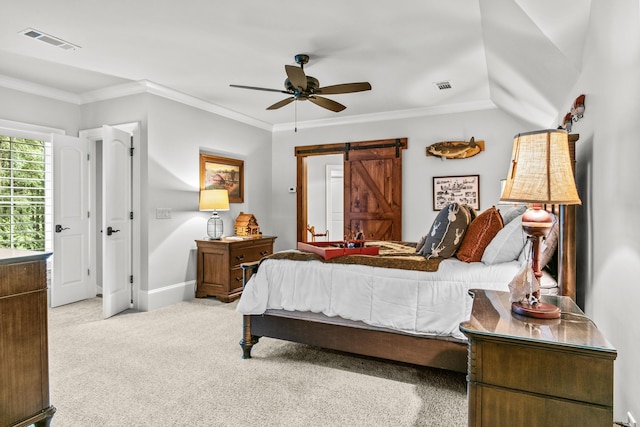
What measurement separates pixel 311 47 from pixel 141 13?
4.47 feet

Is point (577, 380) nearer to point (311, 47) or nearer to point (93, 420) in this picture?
point (93, 420)

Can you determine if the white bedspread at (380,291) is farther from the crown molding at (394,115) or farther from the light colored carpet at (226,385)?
the crown molding at (394,115)

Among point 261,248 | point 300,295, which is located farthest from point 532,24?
point 261,248

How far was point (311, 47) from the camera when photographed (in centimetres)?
334

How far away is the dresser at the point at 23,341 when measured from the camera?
5.81ft

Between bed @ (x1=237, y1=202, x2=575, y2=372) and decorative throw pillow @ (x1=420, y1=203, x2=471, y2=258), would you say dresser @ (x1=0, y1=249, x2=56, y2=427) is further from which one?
decorative throw pillow @ (x1=420, y1=203, x2=471, y2=258)

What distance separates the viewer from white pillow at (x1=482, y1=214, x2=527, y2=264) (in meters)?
2.33

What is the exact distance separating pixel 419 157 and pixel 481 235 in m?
3.10

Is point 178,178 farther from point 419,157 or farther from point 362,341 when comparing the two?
point 419,157

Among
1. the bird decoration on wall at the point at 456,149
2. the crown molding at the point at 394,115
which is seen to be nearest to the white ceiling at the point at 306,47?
the crown molding at the point at 394,115

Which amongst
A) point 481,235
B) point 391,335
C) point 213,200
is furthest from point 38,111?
point 481,235

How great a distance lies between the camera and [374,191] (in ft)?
18.7

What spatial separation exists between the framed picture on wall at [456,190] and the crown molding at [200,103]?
3.04 feet

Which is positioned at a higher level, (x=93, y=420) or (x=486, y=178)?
(x=486, y=178)
